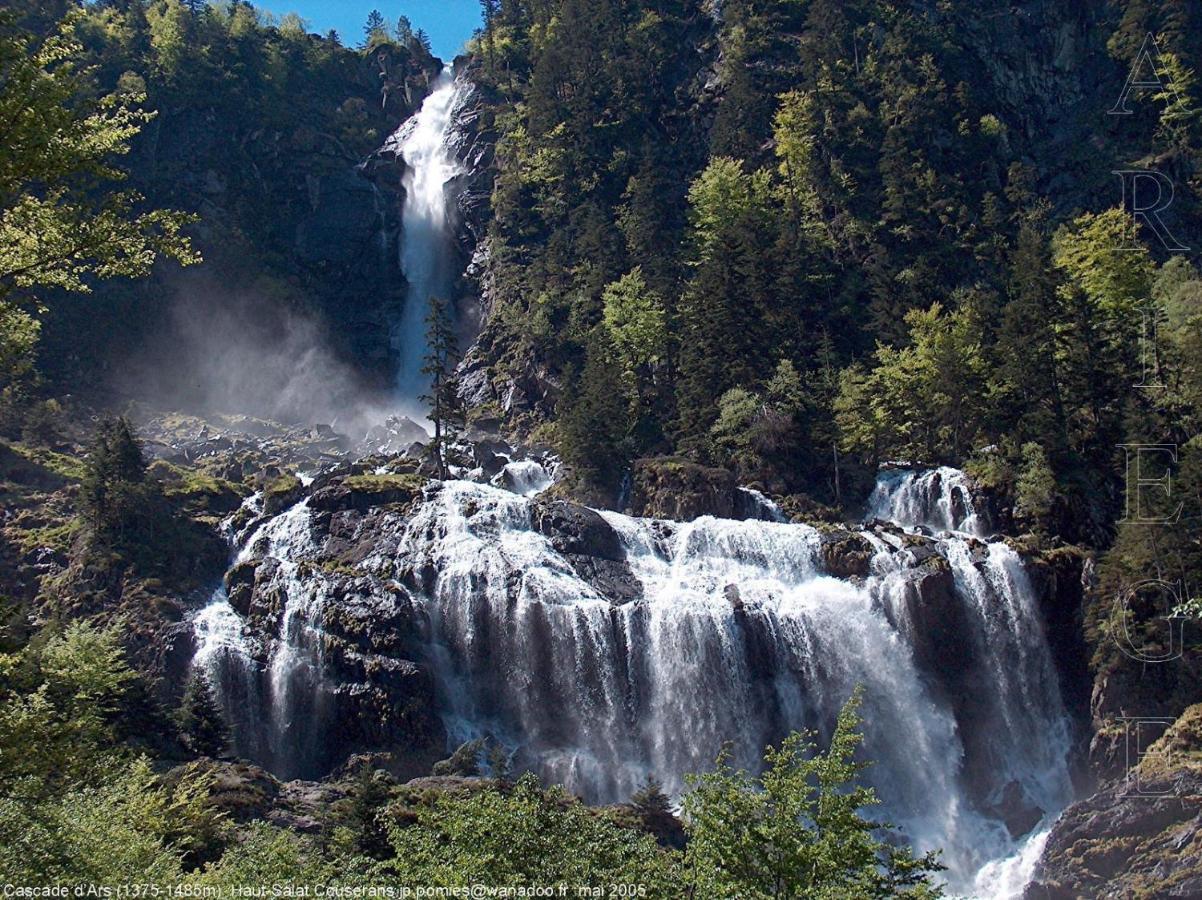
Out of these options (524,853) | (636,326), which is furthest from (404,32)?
(524,853)

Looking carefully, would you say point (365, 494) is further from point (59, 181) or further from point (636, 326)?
point (59, 181)

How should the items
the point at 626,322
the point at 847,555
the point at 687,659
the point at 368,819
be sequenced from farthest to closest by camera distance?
the point at 626,322 → the point at 847,555 → the point at 687,659 → the point at 368,819

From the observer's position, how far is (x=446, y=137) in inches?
3912

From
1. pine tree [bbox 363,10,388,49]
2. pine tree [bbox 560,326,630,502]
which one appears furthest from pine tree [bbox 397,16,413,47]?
pine tree [bbox 560,326,630,502]

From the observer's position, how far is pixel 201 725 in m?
33.0

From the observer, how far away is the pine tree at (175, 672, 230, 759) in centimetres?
3259

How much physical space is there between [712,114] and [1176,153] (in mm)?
33716

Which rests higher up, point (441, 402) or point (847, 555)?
point (441, 402)

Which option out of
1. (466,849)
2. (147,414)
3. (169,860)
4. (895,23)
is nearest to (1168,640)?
(466,849)

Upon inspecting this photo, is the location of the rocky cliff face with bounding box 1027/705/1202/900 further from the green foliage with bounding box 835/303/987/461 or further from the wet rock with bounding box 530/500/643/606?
the green foliage with bounding box 835/303/987/461

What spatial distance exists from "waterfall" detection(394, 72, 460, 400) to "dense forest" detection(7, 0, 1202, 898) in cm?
184

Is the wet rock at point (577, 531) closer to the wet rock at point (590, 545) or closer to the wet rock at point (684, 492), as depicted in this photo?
the wet rock at point (590, 545)

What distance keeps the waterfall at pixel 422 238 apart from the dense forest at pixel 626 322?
1842mm

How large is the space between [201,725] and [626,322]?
133 feet
